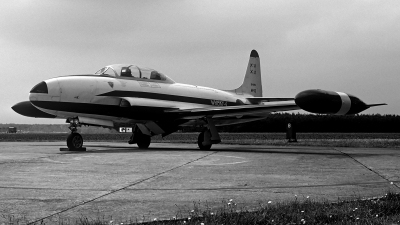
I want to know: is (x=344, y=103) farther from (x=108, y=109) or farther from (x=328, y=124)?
(x=328, y=124)

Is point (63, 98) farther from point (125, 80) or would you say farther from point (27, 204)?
point (27, 204)

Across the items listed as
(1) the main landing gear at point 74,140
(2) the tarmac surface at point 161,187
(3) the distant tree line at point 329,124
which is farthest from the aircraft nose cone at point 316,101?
(3) the distant tree line at point 329,124

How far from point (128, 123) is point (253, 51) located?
1037cm

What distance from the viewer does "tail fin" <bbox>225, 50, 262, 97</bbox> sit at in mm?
26062

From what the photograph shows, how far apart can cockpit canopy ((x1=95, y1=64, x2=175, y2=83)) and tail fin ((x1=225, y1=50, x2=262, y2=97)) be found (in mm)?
6989

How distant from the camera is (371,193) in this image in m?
6.41

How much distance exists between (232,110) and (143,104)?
3664 millimetres

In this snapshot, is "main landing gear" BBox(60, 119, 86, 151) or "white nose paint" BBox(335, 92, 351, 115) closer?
"white nose paint" BBox(335, 92, 351, 115)

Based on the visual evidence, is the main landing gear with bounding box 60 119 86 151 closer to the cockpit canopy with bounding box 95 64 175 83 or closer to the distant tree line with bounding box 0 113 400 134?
the cockpit canopy with bounding box 95 64 175 83

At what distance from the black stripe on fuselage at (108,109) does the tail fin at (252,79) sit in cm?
770

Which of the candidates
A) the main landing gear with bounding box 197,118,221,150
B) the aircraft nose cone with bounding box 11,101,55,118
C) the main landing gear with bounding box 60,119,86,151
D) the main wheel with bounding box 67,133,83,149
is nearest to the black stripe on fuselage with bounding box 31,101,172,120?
the main landing gear with bounding box 60,119,86,151

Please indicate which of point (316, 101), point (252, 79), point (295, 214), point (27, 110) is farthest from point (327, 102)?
point (27, 110)

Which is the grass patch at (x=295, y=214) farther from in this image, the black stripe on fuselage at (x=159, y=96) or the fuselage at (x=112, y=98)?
the black stripe on fuselage at (x=159, y=96)

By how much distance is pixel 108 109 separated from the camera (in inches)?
705
